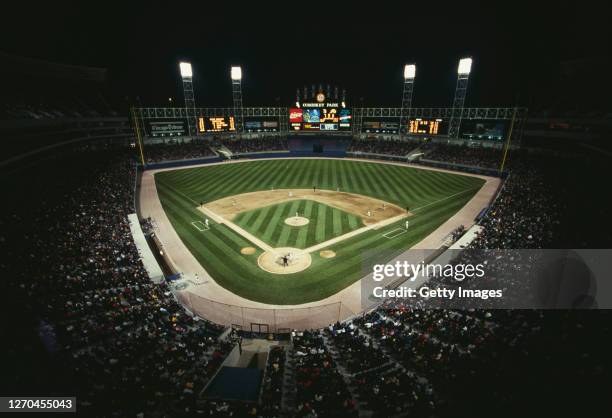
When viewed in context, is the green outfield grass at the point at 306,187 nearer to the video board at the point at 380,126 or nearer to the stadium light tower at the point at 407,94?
the video board at the point at 380,126

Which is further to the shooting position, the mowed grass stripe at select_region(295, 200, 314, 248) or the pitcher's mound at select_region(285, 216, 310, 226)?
the pitcher's mound at select_region(285, 216, 310, 226)

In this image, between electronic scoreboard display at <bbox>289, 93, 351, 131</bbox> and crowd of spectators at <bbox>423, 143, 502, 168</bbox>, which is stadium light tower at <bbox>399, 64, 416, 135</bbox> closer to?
crowd of spectators at <bbox>423, 143, 502, 168</bbox>

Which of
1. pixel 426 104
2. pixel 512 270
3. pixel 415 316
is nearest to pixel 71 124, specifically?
pixel 415 316

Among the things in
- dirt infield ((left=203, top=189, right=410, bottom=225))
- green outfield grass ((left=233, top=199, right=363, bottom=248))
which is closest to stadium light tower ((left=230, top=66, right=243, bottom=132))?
dirt infield ((left=203, top=189, right=410, bottom=225))

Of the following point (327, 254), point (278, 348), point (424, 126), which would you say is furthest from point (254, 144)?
point (278, 348)

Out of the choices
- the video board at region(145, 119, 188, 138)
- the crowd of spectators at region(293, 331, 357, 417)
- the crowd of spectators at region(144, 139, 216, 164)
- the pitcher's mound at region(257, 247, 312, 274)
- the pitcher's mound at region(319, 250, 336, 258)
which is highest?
the video board at region(145, 119, 188, 138)

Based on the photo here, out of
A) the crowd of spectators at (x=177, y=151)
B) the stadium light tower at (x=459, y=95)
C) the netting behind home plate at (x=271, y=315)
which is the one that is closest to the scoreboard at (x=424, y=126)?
the stadium light tower at (x=459, y=95)

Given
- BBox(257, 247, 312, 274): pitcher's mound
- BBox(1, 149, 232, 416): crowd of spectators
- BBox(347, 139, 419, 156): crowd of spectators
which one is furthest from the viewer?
BBox(347, 139, 419, 156): crowd of spectators
